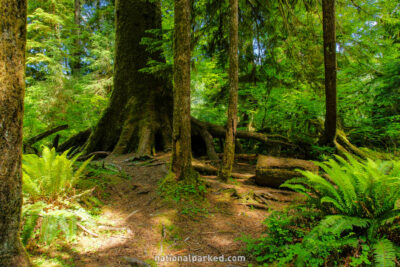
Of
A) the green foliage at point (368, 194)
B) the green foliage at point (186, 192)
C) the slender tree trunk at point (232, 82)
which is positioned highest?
the slender tree trunk at point (232, 82)

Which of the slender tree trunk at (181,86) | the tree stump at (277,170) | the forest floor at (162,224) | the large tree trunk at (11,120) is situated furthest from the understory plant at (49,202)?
the tree stump at (277,170)

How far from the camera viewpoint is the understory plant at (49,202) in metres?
2.58

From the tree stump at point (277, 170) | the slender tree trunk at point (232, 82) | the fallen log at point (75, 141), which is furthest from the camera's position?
the fallen log at point (75, 141)

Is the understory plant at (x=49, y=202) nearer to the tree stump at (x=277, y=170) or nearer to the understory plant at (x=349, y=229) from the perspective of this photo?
the understory plant at (x=349, y=229)

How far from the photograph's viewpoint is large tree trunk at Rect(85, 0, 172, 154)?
291 inches

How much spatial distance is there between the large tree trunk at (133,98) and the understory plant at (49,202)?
3.46 meters

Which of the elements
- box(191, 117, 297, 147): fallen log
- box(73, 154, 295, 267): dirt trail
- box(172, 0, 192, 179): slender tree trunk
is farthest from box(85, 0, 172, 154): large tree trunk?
box(172, 0, 192, 179): slender tree trunk

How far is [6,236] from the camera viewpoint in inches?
75.3

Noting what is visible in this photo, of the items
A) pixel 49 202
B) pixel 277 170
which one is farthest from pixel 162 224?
pixel 277 170

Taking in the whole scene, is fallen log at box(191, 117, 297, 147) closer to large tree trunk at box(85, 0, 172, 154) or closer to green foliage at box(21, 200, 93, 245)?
large tree trunk at box(85, 0, 172, 154)

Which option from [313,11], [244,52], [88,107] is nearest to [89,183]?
[244,52]

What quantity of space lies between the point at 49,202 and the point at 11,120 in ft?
6.01

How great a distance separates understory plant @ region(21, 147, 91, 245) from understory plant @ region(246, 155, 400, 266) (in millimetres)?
2427

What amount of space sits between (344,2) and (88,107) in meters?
12.3
